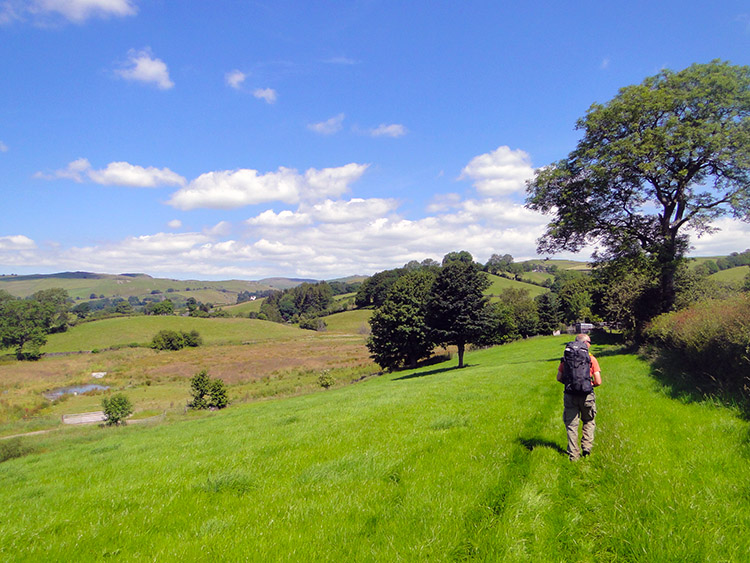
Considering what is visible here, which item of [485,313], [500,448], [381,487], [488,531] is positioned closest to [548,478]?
[500,448]

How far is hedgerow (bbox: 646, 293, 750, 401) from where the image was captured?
1000 cm

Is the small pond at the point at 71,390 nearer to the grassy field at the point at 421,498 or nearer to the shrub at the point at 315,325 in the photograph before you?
the grassy field at the point at 421,498

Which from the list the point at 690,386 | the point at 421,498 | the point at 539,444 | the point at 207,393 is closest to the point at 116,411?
the point at 207,393

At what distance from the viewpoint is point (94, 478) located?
26.3 ft

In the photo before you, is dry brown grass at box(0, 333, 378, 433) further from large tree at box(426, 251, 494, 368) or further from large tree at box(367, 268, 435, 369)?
large tree at box(426, 251, 494, 368)

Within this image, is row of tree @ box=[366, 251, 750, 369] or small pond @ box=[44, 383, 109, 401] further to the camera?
small pond @ box=[44, 383, 109, 401]

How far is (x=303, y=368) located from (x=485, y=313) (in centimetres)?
3824

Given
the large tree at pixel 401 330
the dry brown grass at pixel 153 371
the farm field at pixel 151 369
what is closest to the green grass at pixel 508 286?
the farm field at pixel 151 369

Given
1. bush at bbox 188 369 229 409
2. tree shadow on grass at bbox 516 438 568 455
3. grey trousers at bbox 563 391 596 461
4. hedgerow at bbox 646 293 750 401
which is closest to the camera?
grey trousers at bbox 563 391 596 461

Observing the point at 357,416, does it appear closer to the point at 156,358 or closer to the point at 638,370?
the point at 638,370

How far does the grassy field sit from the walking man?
386 mm

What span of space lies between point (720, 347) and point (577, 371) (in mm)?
8500

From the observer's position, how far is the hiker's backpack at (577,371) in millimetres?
6918

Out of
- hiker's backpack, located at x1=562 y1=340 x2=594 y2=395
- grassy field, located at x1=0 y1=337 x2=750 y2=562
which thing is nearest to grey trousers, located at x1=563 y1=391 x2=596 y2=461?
hiker's backpack, located at x1=562 y1=340 x2=594 y2=395
